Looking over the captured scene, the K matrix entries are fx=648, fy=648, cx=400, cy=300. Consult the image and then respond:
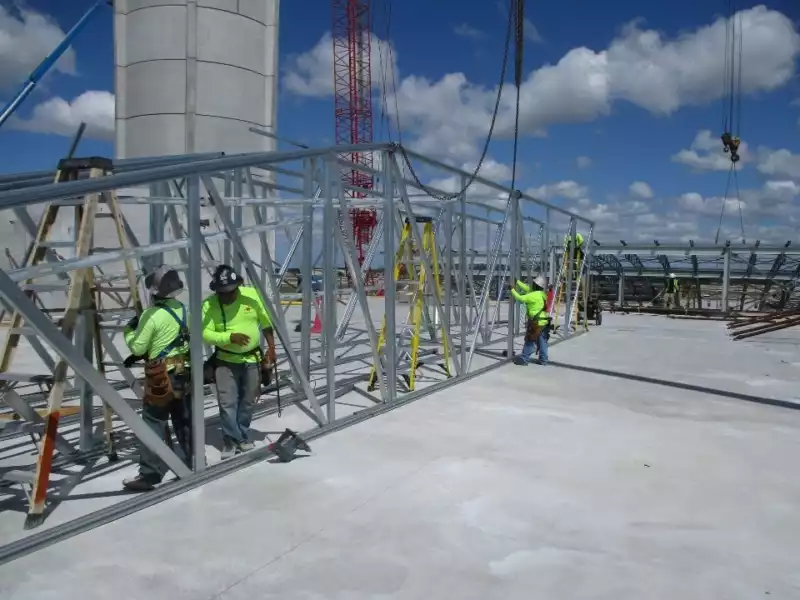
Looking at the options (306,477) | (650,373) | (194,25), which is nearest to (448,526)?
(306,477)

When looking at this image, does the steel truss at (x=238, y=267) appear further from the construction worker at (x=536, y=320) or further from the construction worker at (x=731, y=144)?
the construction worker at (x=731, y=144)

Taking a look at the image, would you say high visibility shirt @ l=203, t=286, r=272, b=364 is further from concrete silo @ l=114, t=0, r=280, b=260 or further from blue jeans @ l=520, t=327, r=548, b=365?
concrete silo @ l=114, t=0, r=280, b=260

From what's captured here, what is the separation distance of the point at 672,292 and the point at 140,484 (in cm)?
2427

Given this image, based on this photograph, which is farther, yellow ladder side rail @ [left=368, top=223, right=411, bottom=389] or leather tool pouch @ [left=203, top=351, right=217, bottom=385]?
yellow ladder side rail @ [left=368, top=223, right=411, bottom=389]

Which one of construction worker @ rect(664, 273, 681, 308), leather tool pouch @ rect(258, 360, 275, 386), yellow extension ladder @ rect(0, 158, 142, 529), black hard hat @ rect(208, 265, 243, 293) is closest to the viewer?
yellow extension ladder @ rect(0, 158, 142, 529)

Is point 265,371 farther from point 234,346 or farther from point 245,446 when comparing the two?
point 245,446

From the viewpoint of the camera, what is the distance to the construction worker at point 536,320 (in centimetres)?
1140

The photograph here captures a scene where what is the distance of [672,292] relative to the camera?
83.9ft

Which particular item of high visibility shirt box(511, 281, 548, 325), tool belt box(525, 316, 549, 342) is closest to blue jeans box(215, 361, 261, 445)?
high visibility shirt box(511, 281, 548, 325)

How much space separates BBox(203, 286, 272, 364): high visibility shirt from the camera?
5.70 meters

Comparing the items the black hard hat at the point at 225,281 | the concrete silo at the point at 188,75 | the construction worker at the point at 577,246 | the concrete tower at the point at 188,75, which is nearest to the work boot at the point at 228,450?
the black hard hat at the point at 225,281

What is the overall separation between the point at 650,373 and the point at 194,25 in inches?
743

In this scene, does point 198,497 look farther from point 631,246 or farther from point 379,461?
point 631,246

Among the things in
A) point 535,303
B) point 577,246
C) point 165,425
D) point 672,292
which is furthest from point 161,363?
point 672,292
